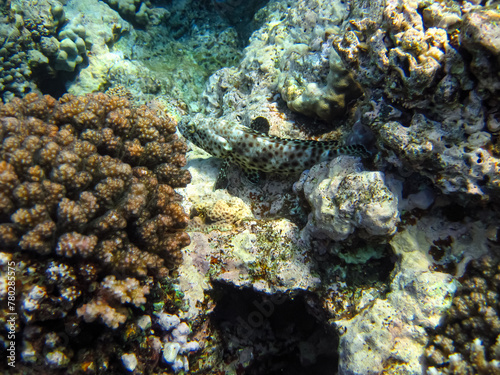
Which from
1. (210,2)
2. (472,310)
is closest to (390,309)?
(472,310)

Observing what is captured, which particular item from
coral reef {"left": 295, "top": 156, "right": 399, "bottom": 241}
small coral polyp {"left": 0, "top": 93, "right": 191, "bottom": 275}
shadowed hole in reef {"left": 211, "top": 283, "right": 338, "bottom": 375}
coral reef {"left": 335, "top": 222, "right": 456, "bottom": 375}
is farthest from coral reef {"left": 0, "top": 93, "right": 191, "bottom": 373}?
coral reef {"left": 335, "top": 222, "right": 456, "bottom": 375}

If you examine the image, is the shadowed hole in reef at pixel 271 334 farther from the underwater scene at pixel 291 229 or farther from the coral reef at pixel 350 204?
the coral reef at pixel 350 204

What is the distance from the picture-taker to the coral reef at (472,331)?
2531mm

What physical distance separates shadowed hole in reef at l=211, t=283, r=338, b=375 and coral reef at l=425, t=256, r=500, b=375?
129cm

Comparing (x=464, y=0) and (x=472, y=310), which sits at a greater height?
(x=464, y=0)

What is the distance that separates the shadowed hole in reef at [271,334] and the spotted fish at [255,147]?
6.78ft

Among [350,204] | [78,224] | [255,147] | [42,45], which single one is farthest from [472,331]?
[42,45]

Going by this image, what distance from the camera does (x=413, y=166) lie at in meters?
3.15

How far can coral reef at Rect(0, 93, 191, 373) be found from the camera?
2695 mm

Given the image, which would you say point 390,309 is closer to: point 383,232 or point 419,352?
point 419,352

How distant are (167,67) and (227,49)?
1986mm

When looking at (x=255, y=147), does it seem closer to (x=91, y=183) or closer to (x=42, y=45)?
(x=91, y=183)

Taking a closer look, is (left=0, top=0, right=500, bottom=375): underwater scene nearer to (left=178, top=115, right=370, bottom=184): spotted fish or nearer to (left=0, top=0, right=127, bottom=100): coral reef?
(left=178, top=115, right=370, bottom=184): spotted fish

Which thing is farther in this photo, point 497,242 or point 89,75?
point 89,75
